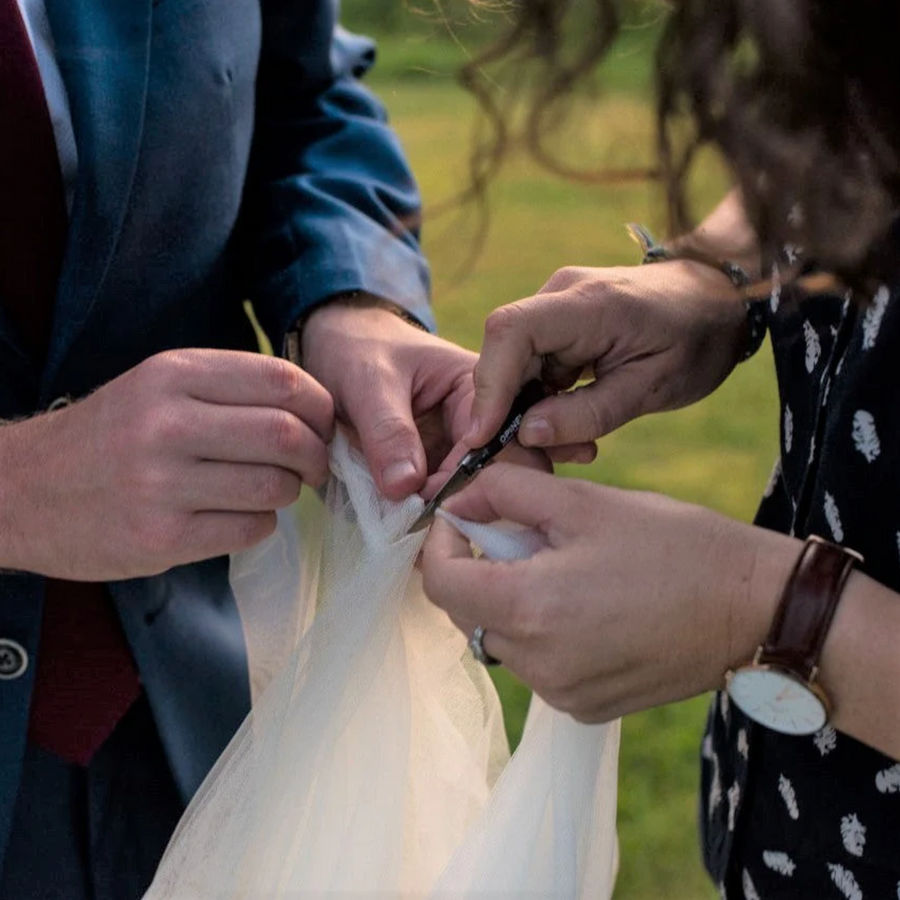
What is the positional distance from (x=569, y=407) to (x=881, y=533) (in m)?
0.30

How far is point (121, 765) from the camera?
1.28 metres

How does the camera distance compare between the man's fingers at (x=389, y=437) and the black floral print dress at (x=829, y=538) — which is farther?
the man's fingers at (x=389, y=437)

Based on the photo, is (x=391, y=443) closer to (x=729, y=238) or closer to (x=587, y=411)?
(x=587, y=411)

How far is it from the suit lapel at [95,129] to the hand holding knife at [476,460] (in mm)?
356

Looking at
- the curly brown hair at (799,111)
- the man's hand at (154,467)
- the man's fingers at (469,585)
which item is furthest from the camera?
the man's hand at (154,467)

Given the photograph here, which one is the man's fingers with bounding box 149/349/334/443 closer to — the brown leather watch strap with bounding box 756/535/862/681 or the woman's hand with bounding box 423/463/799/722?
the woman's hand with bounding box 423/463/799/722

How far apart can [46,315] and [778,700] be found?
724 millimetres

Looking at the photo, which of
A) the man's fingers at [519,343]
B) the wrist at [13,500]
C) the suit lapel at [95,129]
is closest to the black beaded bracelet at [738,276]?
the man's fingers at [519,343]

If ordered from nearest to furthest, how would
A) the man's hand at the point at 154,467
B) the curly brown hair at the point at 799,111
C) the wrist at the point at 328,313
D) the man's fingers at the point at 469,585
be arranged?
the curly brown hair at the point at 799,111 < the man's fingers at the point at 469,585 < the man's hand at the point at 154,467 < the wrist at the point at 328,313

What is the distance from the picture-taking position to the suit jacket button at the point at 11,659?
1132 millimetres

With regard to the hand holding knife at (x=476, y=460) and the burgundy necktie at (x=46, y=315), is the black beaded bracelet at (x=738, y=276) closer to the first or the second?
the hand holding knife at (x=476, y=460)

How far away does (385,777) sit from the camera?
1.05m

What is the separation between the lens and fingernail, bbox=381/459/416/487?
3.60 ft

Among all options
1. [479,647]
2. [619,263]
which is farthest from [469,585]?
[619,263]
